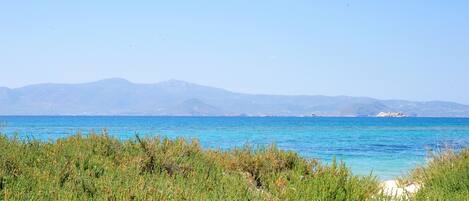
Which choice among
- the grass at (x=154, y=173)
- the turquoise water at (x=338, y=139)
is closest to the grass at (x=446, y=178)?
the grass at (x=154, y=173)

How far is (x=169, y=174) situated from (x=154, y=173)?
26cm

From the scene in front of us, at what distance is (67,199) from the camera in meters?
6.42

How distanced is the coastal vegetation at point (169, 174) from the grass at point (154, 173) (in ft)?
0.04

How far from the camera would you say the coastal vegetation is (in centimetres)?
728

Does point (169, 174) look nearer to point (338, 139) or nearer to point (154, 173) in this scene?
point (154, 173)

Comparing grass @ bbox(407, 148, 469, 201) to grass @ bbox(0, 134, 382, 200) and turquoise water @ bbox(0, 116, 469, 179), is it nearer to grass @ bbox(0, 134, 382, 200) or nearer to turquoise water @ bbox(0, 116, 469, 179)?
grass @ bbox(0, 134, 382, 200)

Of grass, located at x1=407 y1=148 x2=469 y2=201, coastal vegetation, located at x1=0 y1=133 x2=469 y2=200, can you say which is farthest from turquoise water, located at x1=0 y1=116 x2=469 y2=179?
coastal vegetation, located at x1=0 y1=133 x2=469 y2=200

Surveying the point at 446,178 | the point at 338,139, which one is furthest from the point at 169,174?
the point at 338,139

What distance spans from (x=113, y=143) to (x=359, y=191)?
15.8ft

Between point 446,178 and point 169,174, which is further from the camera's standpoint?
point 446,178

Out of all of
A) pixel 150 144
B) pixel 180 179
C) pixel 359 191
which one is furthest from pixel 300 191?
pixel 150 144

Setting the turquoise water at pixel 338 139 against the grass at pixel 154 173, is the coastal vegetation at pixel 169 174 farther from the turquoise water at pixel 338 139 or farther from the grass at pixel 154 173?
the turquoise water at pixel 338 139

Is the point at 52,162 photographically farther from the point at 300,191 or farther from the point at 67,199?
the point at 300,191

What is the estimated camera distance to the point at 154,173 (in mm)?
9641
